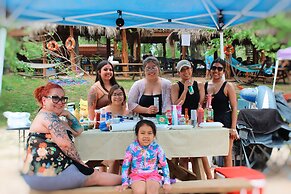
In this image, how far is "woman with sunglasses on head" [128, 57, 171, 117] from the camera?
12.6 ft

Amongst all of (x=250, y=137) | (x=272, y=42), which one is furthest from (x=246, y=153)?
(x=272, y=42)

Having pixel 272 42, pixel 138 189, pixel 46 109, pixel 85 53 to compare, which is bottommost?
pixel 138 189

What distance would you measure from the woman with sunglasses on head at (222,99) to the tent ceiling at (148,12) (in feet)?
1.98

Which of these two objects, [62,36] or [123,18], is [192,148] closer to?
[123,18]

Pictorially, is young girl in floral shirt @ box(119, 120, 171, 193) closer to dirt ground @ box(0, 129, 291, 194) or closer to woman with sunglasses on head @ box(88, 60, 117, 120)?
dirt ground @ box(0, 129, 291, 194)

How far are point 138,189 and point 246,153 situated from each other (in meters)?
2.18

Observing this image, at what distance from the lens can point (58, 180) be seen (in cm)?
272

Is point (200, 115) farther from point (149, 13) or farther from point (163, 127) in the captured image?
point (149, 13)

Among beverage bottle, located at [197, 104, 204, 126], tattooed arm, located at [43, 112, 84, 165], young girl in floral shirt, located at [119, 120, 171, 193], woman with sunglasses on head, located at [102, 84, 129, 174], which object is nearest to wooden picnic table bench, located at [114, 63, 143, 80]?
woman with sunglasses on head, located at [102, 84, 129, 174]

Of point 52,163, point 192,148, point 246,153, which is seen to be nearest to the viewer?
point 52,163

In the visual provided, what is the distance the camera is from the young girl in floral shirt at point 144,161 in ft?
9.43

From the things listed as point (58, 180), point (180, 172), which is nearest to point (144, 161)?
point (58, 180)

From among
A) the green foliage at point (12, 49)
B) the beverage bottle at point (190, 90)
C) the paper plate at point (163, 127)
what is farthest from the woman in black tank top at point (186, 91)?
the green foliage at point (12, 49)

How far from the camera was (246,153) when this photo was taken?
458 centimetres
